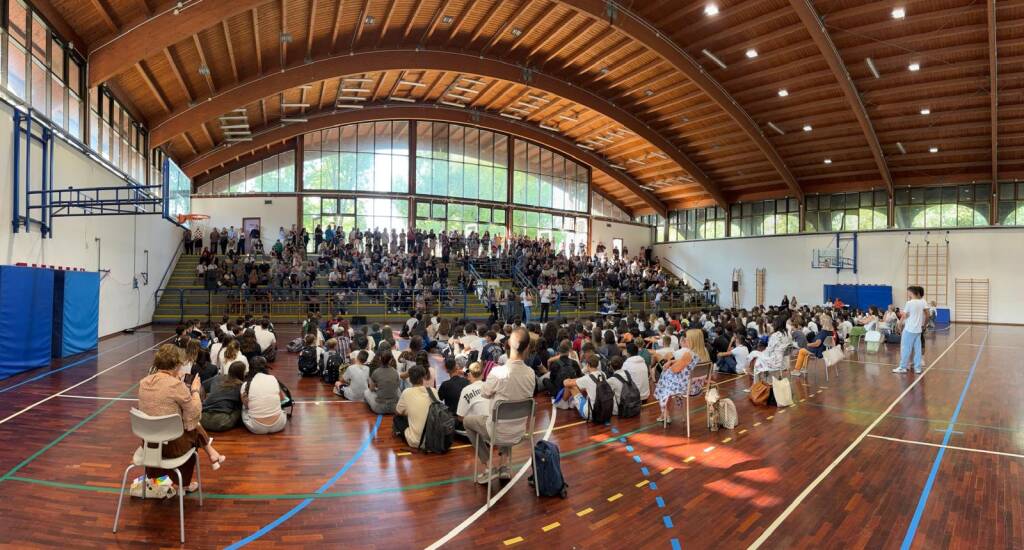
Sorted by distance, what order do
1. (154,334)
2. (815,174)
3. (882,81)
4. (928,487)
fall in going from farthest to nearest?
(815,174), (882,81), (154,334), (928,487)

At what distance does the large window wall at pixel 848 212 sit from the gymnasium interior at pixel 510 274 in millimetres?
140

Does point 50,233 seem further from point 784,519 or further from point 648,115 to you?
point 648,115

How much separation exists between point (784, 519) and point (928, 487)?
2.01 m

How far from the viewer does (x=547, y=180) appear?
34719 mm

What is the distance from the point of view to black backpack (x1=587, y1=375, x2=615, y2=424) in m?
7.48

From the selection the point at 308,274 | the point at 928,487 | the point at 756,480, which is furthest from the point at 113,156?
the point at 928,487

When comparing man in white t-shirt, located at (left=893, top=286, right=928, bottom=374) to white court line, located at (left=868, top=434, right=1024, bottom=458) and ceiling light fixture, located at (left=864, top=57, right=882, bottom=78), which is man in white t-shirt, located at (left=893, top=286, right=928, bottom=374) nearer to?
white court line, located at (left=868, top=434, right=1024, bottom=458)

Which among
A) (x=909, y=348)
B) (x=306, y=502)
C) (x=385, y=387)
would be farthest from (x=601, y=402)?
(x=909, y=348)

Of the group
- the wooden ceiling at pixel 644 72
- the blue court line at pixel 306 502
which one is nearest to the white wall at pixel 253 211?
the wooden ceiling at pixel 644 72

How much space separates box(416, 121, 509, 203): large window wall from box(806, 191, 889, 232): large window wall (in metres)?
18.0

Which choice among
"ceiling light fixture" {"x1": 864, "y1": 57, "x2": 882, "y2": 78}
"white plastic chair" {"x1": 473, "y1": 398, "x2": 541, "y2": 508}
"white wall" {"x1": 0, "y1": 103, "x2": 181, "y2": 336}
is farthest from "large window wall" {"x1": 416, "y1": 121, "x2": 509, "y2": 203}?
"white plastic chair" {"x1": 473, "y1": 398, "x2": 541, "y2": 508}

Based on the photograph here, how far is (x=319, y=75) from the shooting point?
21.0 m

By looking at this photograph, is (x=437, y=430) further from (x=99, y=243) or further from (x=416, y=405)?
(x=99, y=243)

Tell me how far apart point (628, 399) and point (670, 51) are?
17.8 meters
